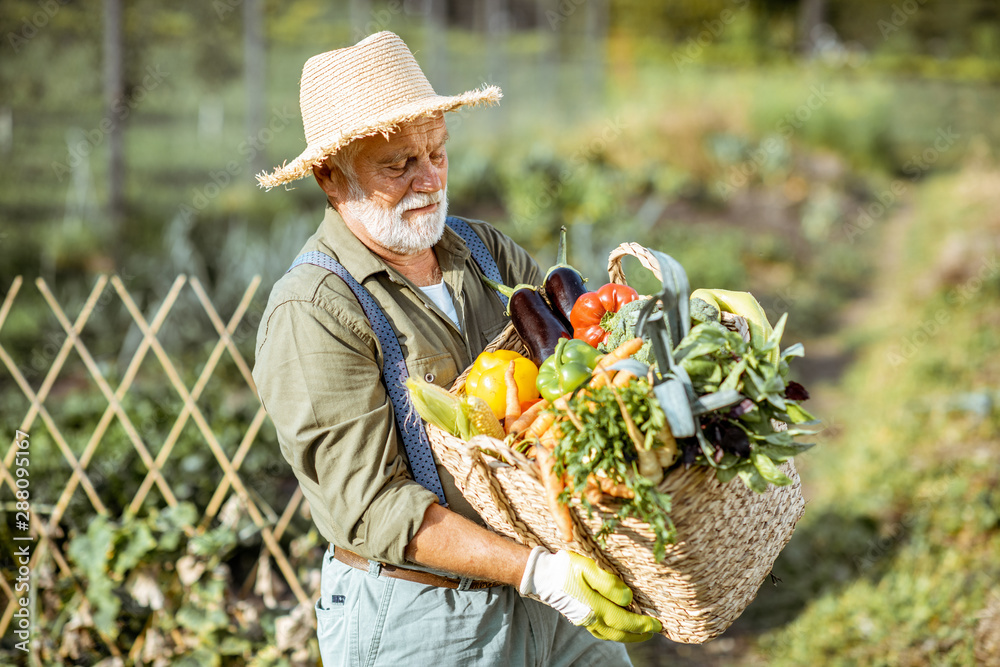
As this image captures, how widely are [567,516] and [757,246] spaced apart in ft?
22.9

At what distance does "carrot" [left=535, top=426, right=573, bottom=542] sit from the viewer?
1.39 m

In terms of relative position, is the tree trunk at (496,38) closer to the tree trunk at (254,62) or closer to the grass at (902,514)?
the tree trunk at (254,62)

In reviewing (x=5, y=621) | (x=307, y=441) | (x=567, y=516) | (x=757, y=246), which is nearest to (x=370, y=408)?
(x=307, y=441)

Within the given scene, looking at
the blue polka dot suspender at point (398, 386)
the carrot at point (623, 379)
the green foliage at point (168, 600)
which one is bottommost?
the green foliage at point (168, 600)

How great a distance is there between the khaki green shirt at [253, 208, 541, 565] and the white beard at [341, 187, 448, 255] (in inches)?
1.9

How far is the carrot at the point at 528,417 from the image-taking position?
1583mm
